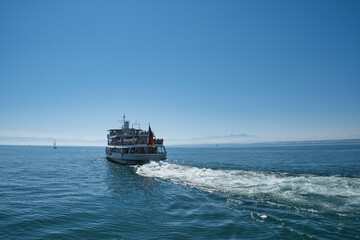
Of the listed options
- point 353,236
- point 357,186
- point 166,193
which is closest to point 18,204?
point 166,193

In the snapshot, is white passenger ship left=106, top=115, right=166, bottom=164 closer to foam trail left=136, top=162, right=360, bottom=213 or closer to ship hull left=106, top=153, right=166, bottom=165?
ship hull left=106, top=153, right=166, bottom=165

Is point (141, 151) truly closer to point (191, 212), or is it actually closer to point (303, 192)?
point (191, 212)

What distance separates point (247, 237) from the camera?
364 inches

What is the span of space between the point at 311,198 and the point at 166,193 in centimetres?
1109

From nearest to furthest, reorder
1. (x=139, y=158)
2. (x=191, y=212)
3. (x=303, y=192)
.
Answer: (x=191, y=212) → (x=303, y=192) → (x=139, y=158)

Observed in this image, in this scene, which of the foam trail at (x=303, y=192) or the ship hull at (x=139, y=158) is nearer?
the foam trail at (x=303, y=192)

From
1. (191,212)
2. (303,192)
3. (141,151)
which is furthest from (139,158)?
(303,192)

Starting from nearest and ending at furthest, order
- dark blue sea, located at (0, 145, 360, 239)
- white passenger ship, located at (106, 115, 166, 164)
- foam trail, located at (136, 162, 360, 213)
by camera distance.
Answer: dark blue sea, located at (0, 145, 360, 239) → foam trail, located at (136, 162, 360, 213) → white passenger ship, located at (106, 115, 166, 164)

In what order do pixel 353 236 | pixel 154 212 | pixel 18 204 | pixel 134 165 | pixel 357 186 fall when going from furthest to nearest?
pixel 134 165 → pixel 357 186 → pixel 18 204 → pixel 154 212 → pixel 353 236

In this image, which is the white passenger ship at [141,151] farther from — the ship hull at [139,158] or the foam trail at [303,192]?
the foam trail at [303,192]

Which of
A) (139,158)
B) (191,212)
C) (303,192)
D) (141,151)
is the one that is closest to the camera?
(191,212)

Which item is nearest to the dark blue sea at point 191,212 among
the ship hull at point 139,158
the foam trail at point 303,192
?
the foam trail at point 303,192

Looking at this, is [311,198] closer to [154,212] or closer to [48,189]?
[154,212]

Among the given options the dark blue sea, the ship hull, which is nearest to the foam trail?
the dark blue sea
